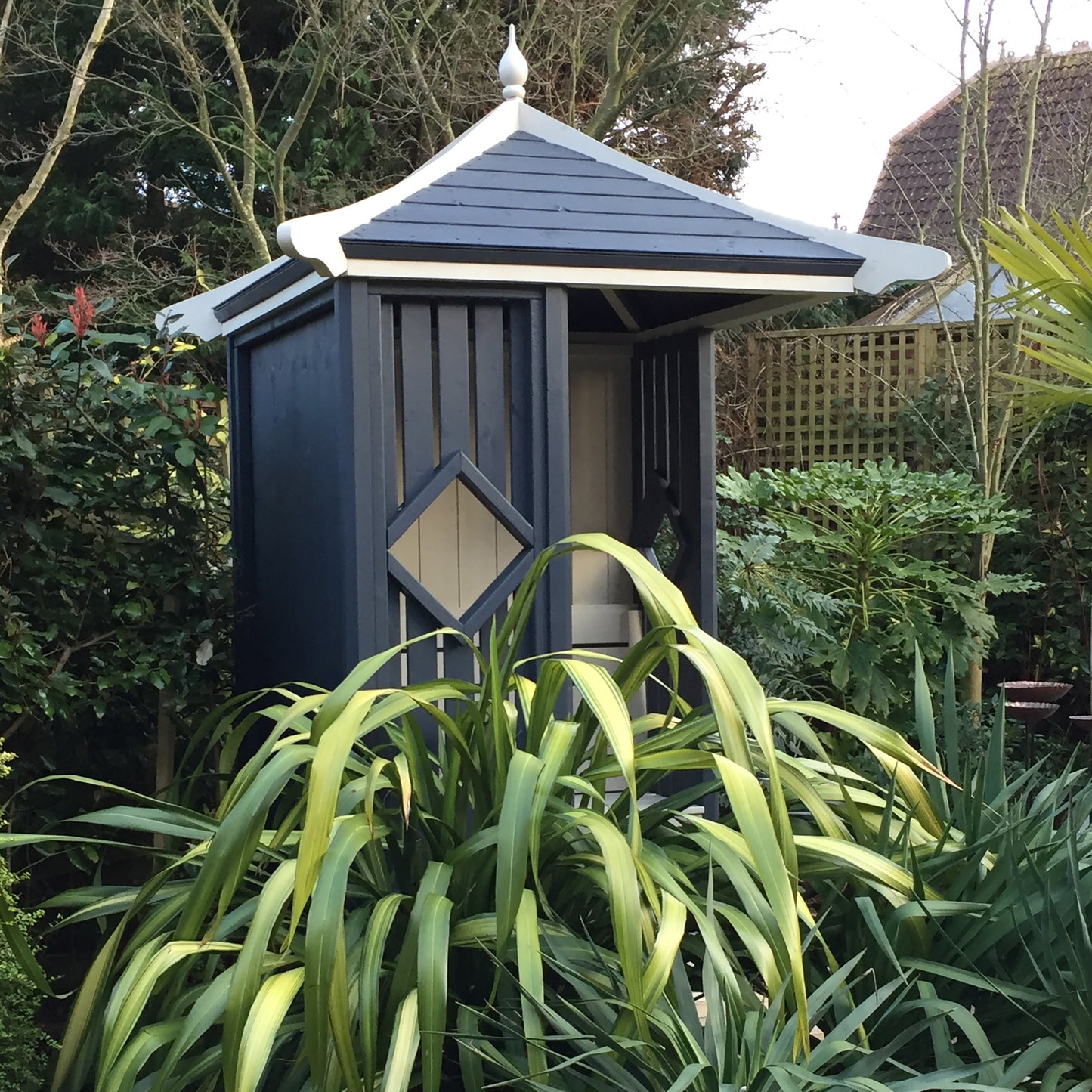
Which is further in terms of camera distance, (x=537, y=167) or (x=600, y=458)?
(x=600, y=458)

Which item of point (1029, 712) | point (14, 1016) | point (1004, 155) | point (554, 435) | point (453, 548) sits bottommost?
point (14, 1016)

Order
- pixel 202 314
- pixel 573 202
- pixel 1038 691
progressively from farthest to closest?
pixel 1038 691 < pixel 202 314 < pixel 573 202

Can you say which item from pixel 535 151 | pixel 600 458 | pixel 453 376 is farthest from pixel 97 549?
pixel 600 458

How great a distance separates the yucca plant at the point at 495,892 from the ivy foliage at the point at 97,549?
105cm

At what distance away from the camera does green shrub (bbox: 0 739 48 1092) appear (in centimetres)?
227

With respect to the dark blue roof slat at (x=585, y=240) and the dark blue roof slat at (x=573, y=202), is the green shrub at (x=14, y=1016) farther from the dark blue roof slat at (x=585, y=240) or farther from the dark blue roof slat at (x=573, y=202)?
the dark blue roof slat at (x=573, y=202)

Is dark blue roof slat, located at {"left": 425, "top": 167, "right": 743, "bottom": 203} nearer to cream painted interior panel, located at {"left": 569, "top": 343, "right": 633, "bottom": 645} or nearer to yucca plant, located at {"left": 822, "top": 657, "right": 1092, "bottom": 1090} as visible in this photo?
cream painted interior panel, located at {"left": 569, "top": 343, "right": 633, "bottom": 645}

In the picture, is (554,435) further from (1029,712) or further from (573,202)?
(1029,712)

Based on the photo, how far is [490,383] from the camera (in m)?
3.15

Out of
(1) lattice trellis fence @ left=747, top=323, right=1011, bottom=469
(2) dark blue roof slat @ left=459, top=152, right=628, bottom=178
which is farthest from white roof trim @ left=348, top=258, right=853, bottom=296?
(1) lattice trellis fence @ left=747, top=323, right=1011, bottom=469

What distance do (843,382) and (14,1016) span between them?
632 cm

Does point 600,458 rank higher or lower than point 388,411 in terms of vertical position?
lower

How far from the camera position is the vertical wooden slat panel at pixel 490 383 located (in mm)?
3129

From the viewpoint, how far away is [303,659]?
3502 millimetres
